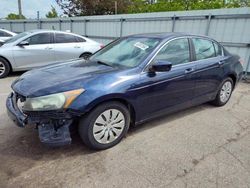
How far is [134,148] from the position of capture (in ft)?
9.61

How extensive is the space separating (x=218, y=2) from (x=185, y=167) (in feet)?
62.4

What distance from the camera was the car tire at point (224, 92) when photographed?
441cm

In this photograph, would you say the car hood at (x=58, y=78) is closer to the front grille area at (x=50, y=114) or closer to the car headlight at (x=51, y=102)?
the car headlight at (x=51, y=102)

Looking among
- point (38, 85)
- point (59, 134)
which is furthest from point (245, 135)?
point (38, 85)

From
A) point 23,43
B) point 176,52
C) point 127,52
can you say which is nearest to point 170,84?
point 176,52

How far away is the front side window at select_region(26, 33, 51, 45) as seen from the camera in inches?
264

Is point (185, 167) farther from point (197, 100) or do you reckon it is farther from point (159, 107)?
point (197, 100)

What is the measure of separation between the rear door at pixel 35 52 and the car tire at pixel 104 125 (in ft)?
16.2

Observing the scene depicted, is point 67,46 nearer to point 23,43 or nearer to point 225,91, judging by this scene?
point 23,43

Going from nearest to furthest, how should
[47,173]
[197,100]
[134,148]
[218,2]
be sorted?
[47,173] → [134,148] → [197,100] → [218,2]

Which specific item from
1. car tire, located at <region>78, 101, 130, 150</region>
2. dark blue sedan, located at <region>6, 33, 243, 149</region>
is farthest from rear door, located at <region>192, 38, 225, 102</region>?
car tire, located at <region>78, 101, 130, 150</region>

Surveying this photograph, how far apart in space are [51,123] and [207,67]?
2.84 meters

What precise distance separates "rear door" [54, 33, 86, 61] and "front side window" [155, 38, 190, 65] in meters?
4.68

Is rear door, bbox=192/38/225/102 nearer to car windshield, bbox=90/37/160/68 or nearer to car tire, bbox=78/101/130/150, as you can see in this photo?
car windshield, bbox=90/37/160/68
